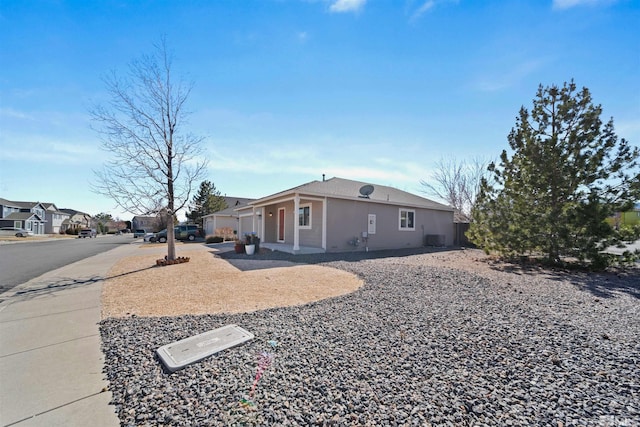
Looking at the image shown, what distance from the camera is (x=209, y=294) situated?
5.31 meters

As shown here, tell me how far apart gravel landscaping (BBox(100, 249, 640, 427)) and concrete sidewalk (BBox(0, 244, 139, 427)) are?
163 millimetres

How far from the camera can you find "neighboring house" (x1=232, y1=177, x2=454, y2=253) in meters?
11.9

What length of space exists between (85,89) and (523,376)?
12.2 metres

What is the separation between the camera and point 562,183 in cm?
824

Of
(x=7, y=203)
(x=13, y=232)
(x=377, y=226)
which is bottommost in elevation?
(x=13, y=232)

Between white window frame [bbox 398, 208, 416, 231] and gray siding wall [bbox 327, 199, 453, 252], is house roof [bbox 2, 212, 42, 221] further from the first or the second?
white window frame [bbox 398, 208, 416, 231]

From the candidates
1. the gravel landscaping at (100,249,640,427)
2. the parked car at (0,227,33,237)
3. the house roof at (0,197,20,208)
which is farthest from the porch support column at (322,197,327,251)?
the house roof at (0,197,20,208)

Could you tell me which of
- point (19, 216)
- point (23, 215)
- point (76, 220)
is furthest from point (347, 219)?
point (76, 220)

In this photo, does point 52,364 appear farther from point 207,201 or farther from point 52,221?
point 52,221

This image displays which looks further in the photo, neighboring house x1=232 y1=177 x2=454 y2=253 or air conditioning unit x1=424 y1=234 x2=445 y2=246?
air conditioning unit x1=424 y1=234 x2=445 y2=246

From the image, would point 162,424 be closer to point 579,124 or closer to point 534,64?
point 534,64

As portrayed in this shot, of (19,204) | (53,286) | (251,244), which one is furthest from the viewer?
(19,204)

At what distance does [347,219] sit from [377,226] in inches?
79.3

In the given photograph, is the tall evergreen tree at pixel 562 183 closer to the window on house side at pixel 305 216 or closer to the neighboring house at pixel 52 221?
the window on house side at pixel 305 216
